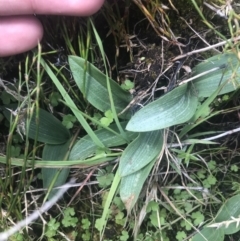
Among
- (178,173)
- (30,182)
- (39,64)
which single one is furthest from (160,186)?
(39,64)

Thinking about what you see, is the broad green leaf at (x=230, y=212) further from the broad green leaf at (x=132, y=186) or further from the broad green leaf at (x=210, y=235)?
the broad green leaf at (x=132, y=186)

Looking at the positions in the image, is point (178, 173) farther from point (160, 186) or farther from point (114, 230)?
point (114, 230)

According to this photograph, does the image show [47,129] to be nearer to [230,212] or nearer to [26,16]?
[26,16]

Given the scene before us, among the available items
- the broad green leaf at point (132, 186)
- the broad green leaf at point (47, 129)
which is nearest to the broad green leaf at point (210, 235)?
the broad green leaf at point (132, 186)

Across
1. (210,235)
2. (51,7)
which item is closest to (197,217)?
(210,235)

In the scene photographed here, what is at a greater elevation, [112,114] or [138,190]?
[112,114]
